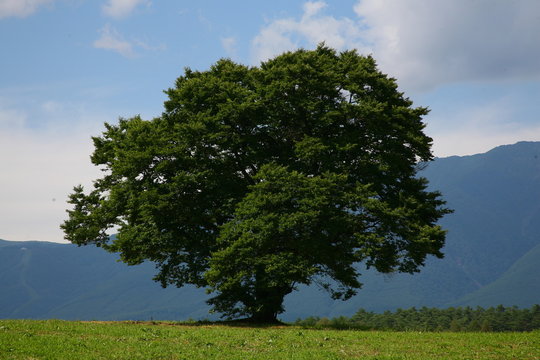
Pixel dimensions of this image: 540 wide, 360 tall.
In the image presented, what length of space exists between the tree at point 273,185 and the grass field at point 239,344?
278 inches

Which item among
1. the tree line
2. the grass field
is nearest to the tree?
the grass field

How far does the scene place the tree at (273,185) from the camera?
119 ft

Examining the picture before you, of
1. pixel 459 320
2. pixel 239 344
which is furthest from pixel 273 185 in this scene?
pixel 459 320

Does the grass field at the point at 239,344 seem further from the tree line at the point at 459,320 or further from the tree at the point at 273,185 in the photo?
the tree line at the point at 459,320

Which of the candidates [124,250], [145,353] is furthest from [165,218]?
[145,353]

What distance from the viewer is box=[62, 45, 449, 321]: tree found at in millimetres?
36375

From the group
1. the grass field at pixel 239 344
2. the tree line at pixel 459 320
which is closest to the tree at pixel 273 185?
the grass field at pixel 239 344

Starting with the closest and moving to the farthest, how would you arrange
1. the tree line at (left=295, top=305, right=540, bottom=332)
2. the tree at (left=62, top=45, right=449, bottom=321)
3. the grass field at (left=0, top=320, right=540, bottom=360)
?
the grass field at (left=0, top=320, right=540, bottom=360) < the tree at (left=62, top=45, right=449, bottom=321) < the tree line at (left=295, top=305, right=540, bottom=332)

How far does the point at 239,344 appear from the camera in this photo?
26.5 m

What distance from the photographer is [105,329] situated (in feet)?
101

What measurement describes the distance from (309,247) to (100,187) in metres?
18.9

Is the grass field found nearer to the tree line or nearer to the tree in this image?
the tree

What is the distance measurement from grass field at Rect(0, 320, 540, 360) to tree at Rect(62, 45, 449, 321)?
23.2 ft

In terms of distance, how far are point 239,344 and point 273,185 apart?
12554 millimetres
